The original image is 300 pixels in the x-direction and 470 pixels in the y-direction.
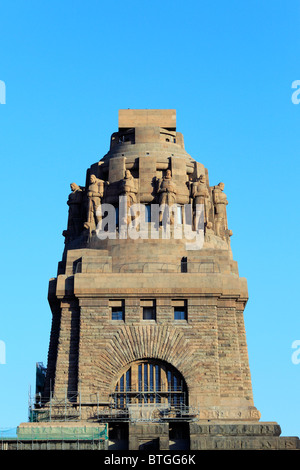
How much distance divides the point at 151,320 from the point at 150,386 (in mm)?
4131

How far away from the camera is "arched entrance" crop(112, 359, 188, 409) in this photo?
5928 cm

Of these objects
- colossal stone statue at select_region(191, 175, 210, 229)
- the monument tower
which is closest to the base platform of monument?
the monument tower

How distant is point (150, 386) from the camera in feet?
197

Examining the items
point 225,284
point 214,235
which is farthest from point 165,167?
point 225,284

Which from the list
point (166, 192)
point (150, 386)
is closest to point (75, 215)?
point (166, 192)

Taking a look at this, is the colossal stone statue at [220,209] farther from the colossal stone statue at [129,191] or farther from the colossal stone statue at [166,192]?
the colossal stone statue at [129,191]

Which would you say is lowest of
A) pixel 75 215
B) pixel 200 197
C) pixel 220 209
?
pixel 200 197

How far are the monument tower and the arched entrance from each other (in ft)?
0.20

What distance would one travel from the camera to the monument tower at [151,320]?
57625 mm

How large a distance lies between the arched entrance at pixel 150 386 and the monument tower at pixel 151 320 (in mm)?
62

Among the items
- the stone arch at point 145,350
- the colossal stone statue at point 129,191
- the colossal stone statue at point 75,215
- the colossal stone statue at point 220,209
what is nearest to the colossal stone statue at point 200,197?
the colossal stone statue at point 220,209

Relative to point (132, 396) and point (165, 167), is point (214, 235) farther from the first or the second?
point (132, 396)

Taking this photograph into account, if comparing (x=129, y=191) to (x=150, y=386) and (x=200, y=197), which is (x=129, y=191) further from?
(x=150, y=386)
